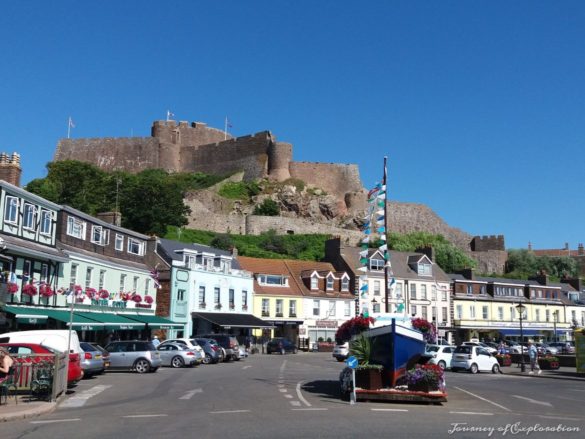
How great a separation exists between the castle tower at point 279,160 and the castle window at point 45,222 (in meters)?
69.7

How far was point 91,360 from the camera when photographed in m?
22.8

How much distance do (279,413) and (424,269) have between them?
168 feet

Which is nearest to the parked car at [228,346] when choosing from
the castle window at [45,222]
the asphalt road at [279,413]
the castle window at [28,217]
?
the castle window at [45,222]

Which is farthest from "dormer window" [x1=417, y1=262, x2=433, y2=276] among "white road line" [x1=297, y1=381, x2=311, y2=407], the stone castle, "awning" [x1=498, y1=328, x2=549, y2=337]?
"white road line" [x1=297, y1=381, x2=311, y2=407]

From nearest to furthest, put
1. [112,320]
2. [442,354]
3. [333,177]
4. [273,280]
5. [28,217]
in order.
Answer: [28,217] < [112,320] < [442,354] < [273,280] < [333,177]

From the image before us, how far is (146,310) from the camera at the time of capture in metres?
41.9

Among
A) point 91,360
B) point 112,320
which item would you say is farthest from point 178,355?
point 91,360

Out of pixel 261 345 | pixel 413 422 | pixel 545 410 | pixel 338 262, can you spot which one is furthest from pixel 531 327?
pixel 413 422

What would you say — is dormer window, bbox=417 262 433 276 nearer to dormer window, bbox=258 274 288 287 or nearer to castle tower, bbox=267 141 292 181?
dormer window, bbox=258 274 288 287

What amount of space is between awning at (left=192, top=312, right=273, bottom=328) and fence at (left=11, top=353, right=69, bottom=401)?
2914 cm

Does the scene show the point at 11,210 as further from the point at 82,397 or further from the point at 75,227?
the point at 82,397

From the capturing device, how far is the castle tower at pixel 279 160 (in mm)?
101688

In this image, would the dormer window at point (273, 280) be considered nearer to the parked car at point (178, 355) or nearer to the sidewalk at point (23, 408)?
the parked car at point (178, 355)

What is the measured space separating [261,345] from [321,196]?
49.9m
